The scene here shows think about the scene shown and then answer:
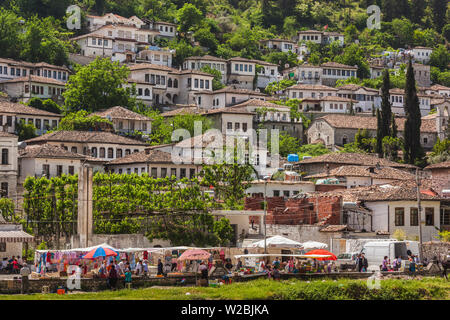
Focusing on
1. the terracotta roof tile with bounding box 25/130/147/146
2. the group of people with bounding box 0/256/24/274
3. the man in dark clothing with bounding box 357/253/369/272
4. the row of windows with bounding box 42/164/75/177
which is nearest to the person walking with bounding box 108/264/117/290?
the group of people with bounding box 0/256/24/274

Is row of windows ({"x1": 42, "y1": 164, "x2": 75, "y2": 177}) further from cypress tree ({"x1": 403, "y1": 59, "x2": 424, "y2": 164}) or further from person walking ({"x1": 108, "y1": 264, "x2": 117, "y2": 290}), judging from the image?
cypress tree ({"x1": 403, "y1": 59, "x2": 424, "y2": 164})

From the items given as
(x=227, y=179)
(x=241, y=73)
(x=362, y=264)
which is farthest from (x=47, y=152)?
(x=241, y=73)

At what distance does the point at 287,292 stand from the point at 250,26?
134 meters

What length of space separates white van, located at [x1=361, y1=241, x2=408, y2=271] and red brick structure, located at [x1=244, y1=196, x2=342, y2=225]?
10.8 metres

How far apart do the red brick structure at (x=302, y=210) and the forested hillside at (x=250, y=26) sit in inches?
2309

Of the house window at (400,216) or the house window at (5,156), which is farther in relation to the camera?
the house window at (5,156)

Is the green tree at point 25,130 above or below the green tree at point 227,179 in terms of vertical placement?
above

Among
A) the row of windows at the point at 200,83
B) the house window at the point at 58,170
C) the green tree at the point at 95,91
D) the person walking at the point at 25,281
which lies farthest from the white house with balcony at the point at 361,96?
the person walking at the point at 25,281

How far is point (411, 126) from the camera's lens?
95.0 meters

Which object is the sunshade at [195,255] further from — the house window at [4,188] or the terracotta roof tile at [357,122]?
the terracotta roof tile at [357,122]

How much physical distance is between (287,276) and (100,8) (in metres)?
114

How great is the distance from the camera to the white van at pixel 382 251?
51.0 meters

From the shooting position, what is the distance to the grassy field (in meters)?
38.6

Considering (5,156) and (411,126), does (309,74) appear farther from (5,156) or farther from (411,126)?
(5,156)
